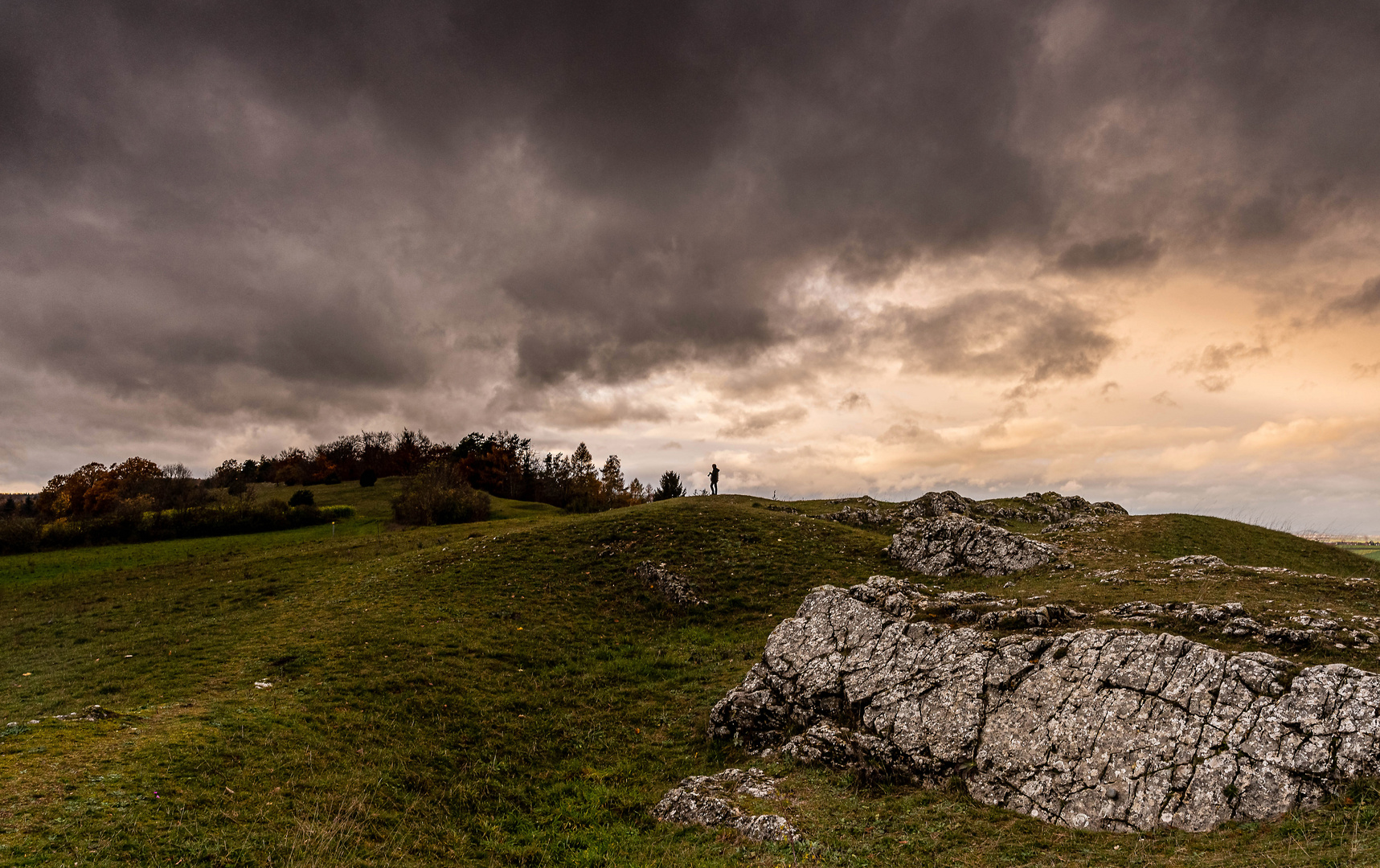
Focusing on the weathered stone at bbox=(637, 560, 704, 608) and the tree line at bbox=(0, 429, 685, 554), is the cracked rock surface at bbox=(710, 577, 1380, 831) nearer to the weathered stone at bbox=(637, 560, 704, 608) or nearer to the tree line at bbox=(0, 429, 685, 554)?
the weathered stone at bbox=(637, 560, 704, 608)

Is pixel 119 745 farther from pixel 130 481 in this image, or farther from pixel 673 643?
pixel 130 481

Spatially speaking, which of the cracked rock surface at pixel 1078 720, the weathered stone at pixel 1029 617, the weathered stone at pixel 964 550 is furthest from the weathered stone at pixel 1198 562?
the cracked rock surface at pixel 1078 720

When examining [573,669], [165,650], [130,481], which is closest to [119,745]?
[573,669]

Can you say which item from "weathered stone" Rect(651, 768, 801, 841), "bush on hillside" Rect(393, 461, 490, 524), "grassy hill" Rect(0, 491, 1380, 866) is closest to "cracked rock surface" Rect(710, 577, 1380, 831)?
"grassy hill" Rect(0, 491, 1380, 866)

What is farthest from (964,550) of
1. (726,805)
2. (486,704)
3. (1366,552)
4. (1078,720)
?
(1366,552)

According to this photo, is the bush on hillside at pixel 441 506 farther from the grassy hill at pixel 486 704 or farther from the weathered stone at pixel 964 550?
the weathered stone at pixel 964 550

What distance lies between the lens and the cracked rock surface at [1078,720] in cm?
1149

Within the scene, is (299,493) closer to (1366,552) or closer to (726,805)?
(726,805)

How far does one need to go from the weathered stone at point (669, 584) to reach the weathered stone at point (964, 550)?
13.3 metres

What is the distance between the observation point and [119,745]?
14391 millimetres

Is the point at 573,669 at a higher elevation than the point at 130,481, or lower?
lower

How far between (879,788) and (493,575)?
2694cm

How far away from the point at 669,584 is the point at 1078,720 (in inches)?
Answer: 882

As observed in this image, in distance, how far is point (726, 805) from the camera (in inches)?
567
